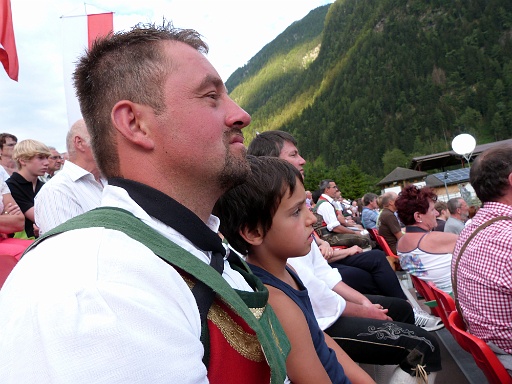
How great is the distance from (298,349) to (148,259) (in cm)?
92

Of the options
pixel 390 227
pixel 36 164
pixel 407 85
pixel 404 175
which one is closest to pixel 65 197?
pixel 36 164

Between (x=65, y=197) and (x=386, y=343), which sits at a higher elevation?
(x=65, y=197)

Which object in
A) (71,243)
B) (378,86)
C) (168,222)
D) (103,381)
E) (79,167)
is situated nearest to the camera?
(103,381)

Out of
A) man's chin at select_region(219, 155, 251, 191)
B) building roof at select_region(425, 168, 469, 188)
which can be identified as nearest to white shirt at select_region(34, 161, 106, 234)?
man's chin at select_region(219, 155, 251, 191)

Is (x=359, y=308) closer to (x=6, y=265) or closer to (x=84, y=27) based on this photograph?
(x=6, y=265)

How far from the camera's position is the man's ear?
1.10 m

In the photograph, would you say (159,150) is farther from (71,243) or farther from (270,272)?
(270,272)

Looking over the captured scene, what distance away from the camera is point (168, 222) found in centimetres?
99

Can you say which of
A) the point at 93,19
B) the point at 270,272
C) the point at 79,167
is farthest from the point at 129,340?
the point at 93,19

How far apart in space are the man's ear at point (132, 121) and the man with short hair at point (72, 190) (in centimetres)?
171

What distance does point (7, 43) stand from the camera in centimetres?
375

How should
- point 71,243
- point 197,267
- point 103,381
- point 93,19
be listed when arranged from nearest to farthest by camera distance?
point 103,381 → point 71,243 → point 197,267 → point 93,19

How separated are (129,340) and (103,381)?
0.06 metres

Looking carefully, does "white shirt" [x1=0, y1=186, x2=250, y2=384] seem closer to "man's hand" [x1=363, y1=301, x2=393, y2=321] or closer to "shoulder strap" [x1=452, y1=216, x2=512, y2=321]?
"man's hand" [x1=363, y1=301, x2=393, y2=321]
